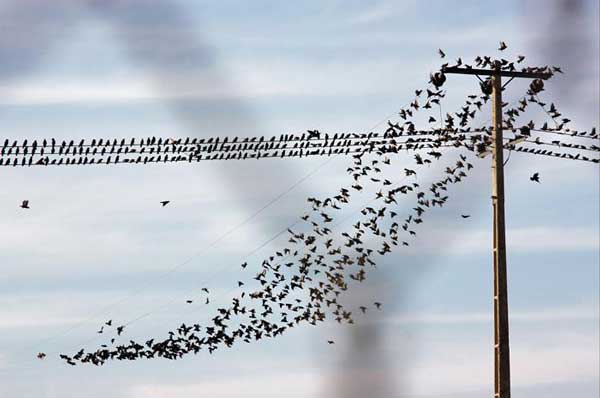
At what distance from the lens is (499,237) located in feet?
115

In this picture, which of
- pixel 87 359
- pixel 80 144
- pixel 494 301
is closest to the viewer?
pixel 80 144

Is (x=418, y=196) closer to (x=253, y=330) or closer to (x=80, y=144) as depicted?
(x=253, y=330)

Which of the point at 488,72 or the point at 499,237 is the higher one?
the point at 488,72

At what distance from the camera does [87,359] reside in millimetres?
47938

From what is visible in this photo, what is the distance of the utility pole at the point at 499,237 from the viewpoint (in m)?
34.5

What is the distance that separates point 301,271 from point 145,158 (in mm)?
5022

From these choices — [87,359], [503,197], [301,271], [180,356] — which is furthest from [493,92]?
[87,359]

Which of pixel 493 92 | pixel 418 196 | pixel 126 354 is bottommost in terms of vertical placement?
pixel 126 354

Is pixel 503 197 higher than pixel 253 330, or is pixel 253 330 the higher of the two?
pixel 503 197

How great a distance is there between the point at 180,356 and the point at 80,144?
15.4m

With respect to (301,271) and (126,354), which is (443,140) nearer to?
(301,271)

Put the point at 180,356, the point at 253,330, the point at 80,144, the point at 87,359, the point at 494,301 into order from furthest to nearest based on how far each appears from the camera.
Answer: the point at 87,359 < the point at 180,356 < the point at 253,330 < the point at 494,301 < the point at 80,144

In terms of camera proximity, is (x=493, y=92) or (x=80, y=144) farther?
(x=493, y=92)

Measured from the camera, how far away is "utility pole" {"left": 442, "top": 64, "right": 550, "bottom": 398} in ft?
113
